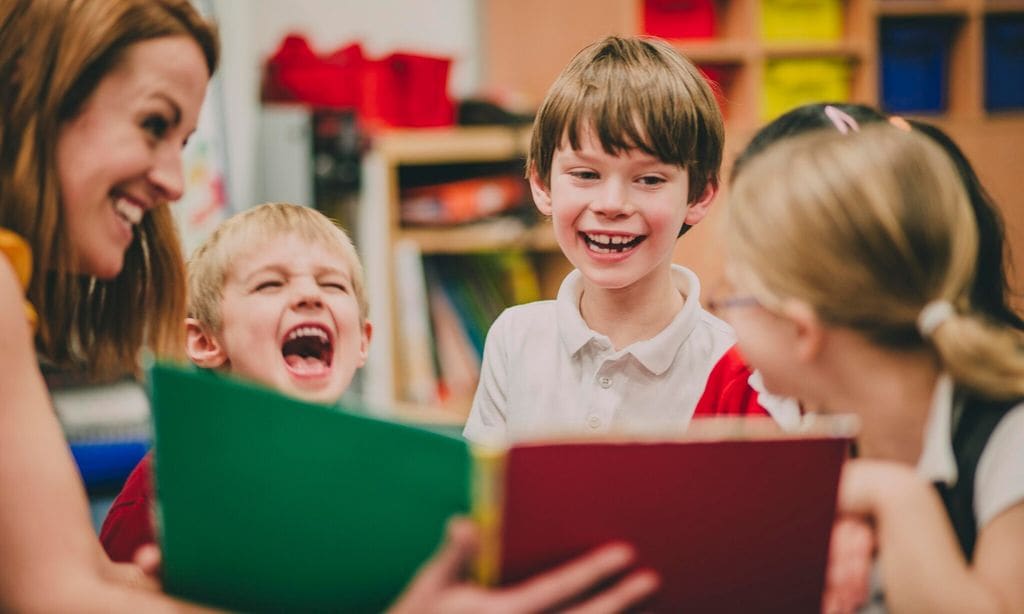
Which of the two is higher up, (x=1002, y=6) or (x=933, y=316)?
(x=1002, y=6)

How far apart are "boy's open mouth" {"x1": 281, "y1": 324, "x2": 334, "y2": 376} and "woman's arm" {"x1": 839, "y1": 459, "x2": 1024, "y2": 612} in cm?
70

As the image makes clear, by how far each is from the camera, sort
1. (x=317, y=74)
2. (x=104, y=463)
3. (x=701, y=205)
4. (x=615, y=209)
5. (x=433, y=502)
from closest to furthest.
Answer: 1. (x=433, y=502)
2. (x=615, y=209)
3. (x=701, y=205)
4. (x=104, y=463)
5. (x=317, y=74)

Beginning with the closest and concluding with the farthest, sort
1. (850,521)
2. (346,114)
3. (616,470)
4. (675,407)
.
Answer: (616,470) → (850,521) → (675,407) → (346,114)

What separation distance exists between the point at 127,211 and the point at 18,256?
14 centimetres

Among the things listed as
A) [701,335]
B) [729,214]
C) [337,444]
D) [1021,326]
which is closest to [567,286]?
[701,335]

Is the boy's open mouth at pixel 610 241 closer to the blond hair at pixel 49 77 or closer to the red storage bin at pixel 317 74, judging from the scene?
the blond hair at pixel 49 77

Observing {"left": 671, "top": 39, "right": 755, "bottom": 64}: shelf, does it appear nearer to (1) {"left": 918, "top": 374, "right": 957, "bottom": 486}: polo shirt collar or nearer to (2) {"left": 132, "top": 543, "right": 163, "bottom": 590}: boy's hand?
(1) {"left": 918, "top": 374, "right": 957, "bottom": 486}: polo shirt collar

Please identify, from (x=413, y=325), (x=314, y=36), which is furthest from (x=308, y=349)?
(x=314, y=36)

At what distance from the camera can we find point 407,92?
327cm

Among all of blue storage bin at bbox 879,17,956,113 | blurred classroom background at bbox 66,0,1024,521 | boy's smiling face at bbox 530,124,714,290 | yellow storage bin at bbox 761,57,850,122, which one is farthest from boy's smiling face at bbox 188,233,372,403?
blue storage bin at bbox 879,17,956,113

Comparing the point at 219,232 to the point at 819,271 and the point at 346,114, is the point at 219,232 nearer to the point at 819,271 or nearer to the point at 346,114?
the point at 819,271

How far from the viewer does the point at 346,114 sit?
3039 mm

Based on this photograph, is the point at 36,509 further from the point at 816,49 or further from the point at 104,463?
the point at 816,49

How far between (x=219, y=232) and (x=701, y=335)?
24.9 inches
